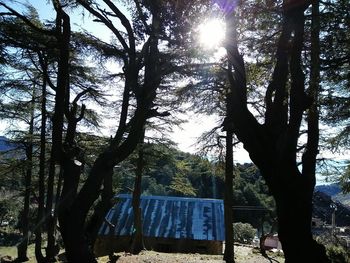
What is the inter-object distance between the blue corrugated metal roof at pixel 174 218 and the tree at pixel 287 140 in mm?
17482

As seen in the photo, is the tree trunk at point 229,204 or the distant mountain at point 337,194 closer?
the tree trunk at point 229,204

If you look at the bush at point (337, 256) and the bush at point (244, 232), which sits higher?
the bush at point (337, 256)

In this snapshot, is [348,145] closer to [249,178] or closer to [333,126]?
[333,126]

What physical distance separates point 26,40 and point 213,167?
10.7 metres

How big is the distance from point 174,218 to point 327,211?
37746 millimetres

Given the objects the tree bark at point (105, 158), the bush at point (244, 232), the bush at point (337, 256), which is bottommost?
the bush at point (244, 232)

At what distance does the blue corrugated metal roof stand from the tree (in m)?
17.5

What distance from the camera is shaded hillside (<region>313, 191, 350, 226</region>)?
5465 centimetres

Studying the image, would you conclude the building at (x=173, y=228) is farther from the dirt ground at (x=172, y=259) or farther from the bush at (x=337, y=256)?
the bush at (x=337, y=256)

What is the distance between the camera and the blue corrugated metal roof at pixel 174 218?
25.5 meters

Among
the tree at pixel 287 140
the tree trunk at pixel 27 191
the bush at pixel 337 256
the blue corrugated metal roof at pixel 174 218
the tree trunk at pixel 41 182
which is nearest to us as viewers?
the tree at pixel 287 140

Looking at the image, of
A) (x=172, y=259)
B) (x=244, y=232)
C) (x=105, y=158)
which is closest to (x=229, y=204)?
(x=172, y=259)

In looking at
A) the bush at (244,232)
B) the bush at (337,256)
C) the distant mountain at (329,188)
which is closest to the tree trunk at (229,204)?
the bush at (337,256)

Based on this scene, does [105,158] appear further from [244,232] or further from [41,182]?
[244,232]
